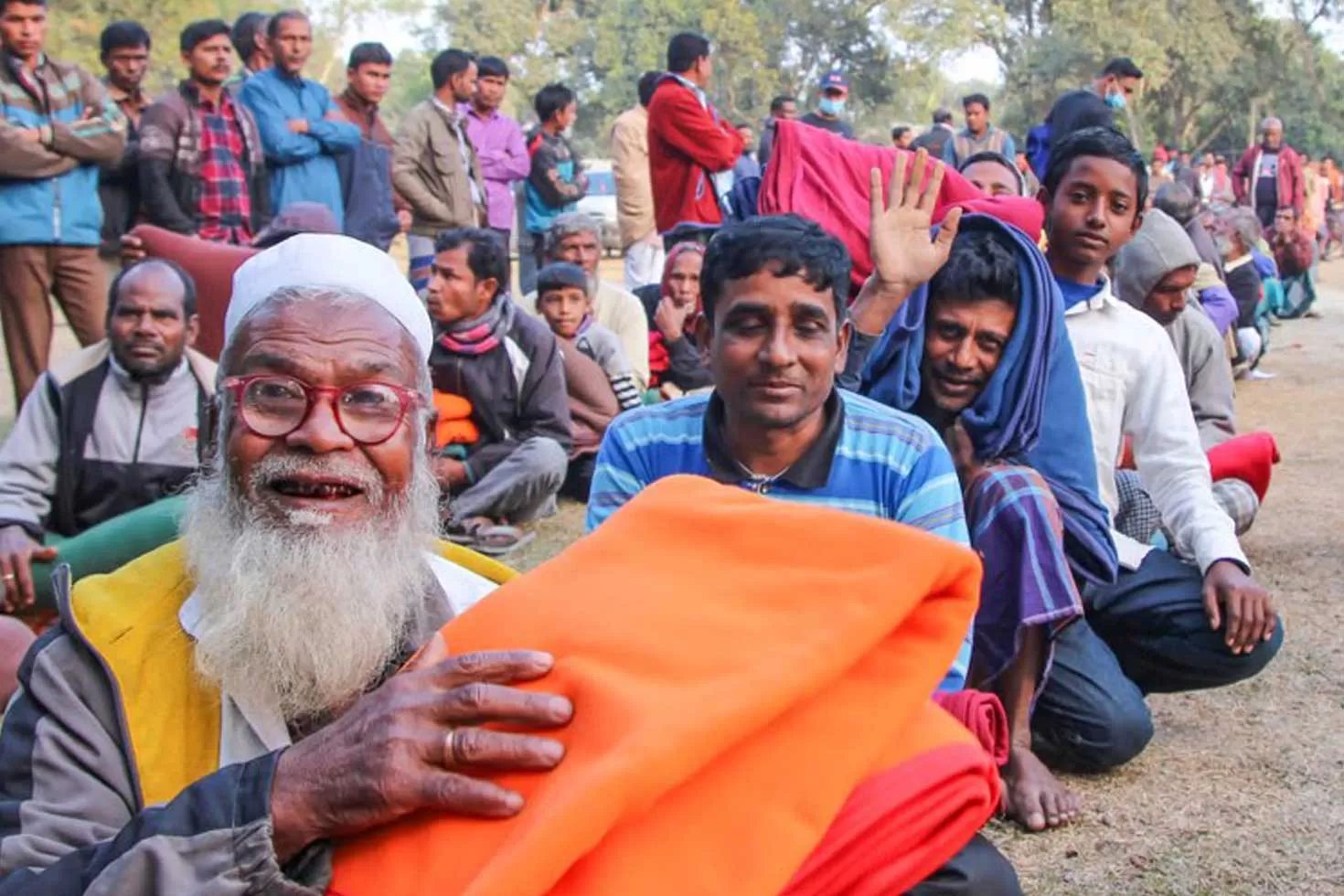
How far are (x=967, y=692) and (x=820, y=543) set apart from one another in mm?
655

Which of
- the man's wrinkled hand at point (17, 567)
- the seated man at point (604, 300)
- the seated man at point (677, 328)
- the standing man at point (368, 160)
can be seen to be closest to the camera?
the man's wrinkled hand at point (17, 567)

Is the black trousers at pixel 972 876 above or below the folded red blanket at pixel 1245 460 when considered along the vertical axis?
above

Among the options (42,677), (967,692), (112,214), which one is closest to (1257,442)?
(967,692)

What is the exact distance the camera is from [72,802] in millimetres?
1728

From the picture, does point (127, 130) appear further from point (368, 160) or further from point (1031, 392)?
point (1031, 392)

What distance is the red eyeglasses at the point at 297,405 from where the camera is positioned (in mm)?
2008

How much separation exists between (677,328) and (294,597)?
6565 millimetres

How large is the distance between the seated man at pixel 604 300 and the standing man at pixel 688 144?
543 mm

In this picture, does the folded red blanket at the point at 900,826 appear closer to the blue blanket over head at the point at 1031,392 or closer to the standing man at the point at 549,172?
the blue blanket over head at the point at 1031,392

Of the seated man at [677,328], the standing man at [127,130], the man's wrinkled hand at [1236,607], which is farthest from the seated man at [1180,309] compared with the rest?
the standing man at [127,130]

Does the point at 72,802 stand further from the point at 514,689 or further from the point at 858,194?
the point at 858,194

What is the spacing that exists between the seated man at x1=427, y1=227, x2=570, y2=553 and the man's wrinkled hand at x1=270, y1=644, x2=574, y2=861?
15.5 feet

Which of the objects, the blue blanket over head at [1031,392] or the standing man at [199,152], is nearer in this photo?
the blue blanket over head at [1031,392]

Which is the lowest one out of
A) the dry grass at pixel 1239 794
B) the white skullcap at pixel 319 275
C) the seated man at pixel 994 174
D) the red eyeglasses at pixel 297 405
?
the dry grass at pixel 1239 794
